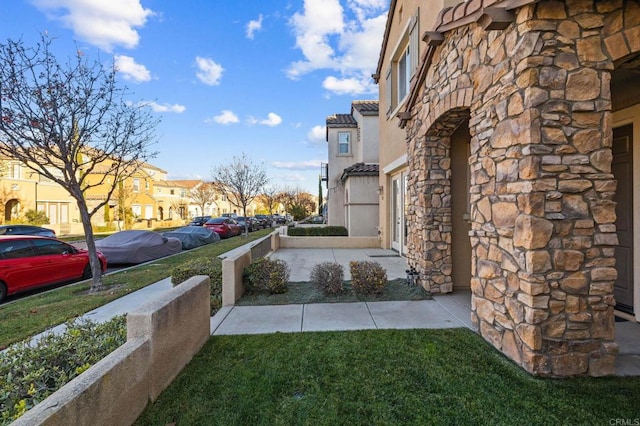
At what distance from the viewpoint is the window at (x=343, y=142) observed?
1988 cm

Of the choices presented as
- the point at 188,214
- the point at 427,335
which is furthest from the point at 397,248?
the point at 188,214

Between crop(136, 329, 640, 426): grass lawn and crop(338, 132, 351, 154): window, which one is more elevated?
crop(338, 132, 351, 154): window

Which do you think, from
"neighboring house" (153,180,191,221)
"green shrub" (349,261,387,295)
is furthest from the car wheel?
"neighboring house" (153,180,191,221)

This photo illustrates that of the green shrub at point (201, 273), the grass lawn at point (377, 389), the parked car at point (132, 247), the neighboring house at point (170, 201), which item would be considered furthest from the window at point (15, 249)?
the neighboring house at point (170, 201)

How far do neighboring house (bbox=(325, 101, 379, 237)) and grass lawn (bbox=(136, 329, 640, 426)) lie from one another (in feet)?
35.4

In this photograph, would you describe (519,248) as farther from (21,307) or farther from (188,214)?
(188,214)

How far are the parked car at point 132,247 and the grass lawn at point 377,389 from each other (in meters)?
10.5

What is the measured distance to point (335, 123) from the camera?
1978cm

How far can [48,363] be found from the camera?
2.80 m

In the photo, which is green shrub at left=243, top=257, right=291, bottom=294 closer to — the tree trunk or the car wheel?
the tree trunk

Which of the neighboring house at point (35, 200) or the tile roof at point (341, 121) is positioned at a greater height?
the tile roof at point (341, 121)

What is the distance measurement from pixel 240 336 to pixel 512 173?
417 cm

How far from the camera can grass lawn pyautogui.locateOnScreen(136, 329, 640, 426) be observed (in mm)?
2736

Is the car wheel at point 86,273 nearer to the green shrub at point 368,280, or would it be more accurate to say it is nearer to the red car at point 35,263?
the red car at point 35,263
